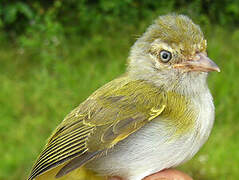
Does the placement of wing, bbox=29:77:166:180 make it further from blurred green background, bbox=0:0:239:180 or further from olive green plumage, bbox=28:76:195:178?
blurred green background, bbox=0:0:239:180

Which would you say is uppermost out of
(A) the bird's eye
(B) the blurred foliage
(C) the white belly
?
(B) the blurred foliage

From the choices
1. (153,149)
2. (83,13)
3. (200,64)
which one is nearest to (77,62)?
(83,13)

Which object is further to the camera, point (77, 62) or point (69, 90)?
point (77, 62)

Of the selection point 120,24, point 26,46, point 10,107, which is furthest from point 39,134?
point 120,24

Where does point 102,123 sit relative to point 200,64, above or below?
below

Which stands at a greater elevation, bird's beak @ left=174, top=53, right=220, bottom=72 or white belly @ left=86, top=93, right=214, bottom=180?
bird's beak @ left=174, top=53, right=220, bottom=72

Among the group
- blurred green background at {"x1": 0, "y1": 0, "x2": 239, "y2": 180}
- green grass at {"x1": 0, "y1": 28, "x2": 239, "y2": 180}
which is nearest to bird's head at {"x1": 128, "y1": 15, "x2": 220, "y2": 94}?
blurred green background at {"x1": 0, "y1": 0, "x2": 239, "y2": 180}

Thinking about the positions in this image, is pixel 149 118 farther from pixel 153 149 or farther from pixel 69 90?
pixel 69 90
